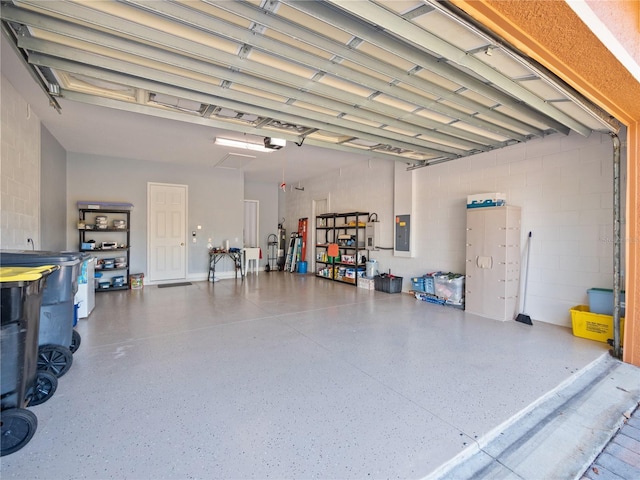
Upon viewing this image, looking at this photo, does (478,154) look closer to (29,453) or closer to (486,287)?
(486,287)

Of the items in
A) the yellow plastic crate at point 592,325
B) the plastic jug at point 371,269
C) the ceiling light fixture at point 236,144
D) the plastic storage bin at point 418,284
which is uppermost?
the ceiling light fixture at point 236,144

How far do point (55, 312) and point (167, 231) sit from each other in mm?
4984

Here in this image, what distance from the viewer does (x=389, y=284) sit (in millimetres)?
6355

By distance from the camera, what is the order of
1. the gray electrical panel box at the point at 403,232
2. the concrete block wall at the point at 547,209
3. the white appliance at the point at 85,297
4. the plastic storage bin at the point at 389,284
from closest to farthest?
the concrete block wall at the point at 547,209
the white appliance at the point at 85,297
the gray electrical panel box at the point at 403,232
the plastic storage bin at the point at 389,284

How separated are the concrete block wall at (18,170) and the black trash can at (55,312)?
3.93ft

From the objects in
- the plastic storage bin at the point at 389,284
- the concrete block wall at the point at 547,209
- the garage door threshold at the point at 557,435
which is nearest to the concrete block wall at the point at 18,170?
the garage door threshold at the point at 557,435

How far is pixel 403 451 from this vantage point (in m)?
1.72

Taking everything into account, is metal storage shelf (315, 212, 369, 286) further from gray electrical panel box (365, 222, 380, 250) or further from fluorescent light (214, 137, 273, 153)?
fluorescent light (214, 137, 273, 153)

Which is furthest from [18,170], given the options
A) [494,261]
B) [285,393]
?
[494,261]

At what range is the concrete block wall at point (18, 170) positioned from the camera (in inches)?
128

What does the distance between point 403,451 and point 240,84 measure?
3.08 metres

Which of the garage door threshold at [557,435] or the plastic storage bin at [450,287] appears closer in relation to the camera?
the garage door threshold at [557,435]

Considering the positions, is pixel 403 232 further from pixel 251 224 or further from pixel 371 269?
pixel 251 224

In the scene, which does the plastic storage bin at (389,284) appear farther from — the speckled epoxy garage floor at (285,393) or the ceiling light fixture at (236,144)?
the ceiling light fixture at (236,144)
